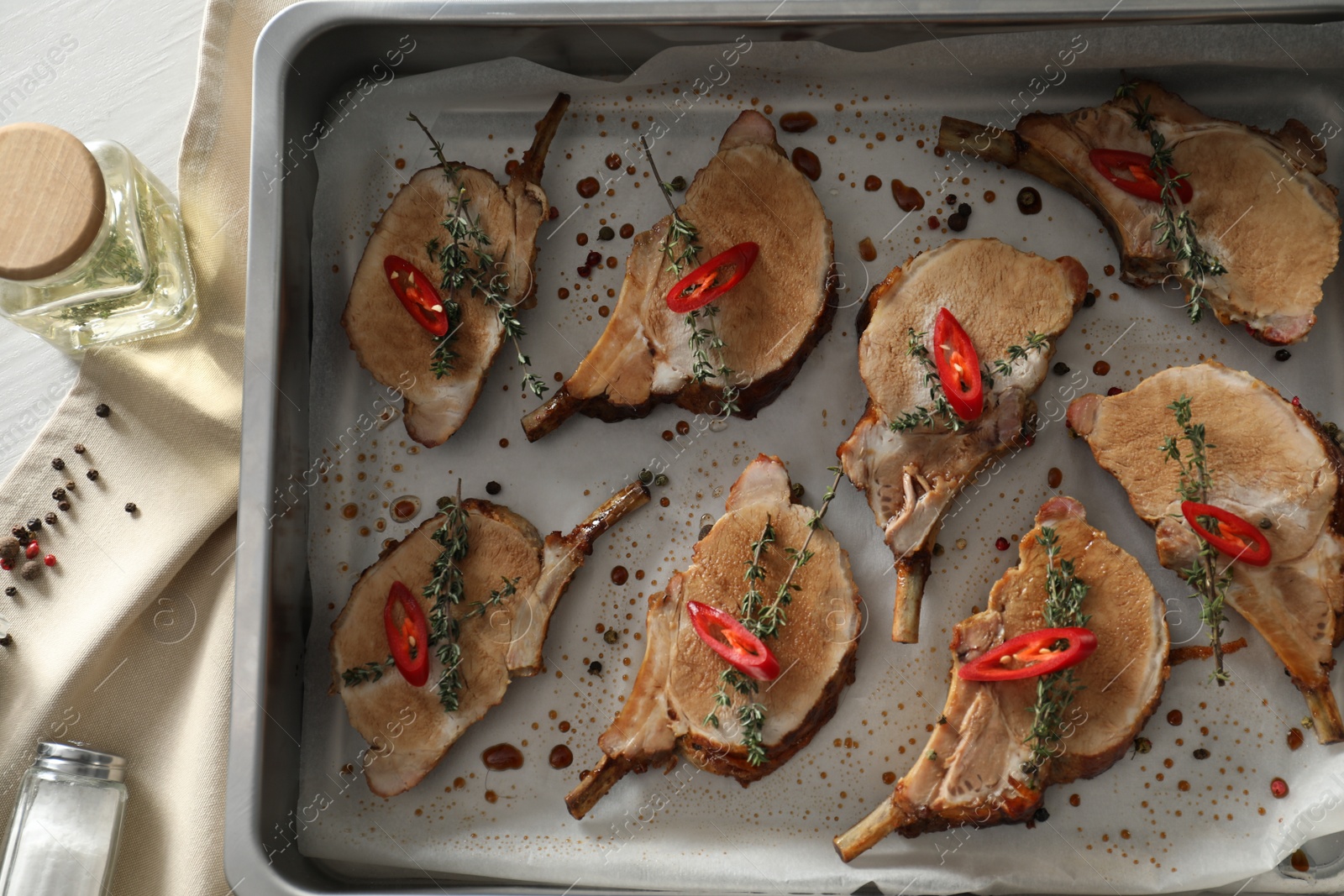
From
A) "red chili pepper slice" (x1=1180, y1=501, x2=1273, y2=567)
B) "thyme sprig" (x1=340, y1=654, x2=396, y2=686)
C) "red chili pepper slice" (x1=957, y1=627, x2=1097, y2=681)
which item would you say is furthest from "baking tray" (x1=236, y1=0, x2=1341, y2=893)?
"red chili pepper slice" (x1=957, y1=627, x2=1097, y2=681)

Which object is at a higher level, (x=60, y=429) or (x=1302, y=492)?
(x=60, y=429)

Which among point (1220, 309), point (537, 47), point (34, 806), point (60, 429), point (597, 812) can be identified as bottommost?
point (597, 812)

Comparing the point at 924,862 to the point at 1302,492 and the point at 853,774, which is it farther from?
the point at 1302,492

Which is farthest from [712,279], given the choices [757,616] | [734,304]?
[757,616]

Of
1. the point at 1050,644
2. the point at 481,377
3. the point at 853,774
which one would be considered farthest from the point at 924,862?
the point at 481,377

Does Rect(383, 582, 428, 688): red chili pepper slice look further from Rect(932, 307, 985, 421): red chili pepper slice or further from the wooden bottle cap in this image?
Rect(932, 307, 985, 421): red chili pepper slice

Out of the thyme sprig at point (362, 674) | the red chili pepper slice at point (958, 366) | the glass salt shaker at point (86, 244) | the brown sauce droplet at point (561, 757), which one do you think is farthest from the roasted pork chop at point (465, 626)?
the glass salt shaker at point (86, 244)
